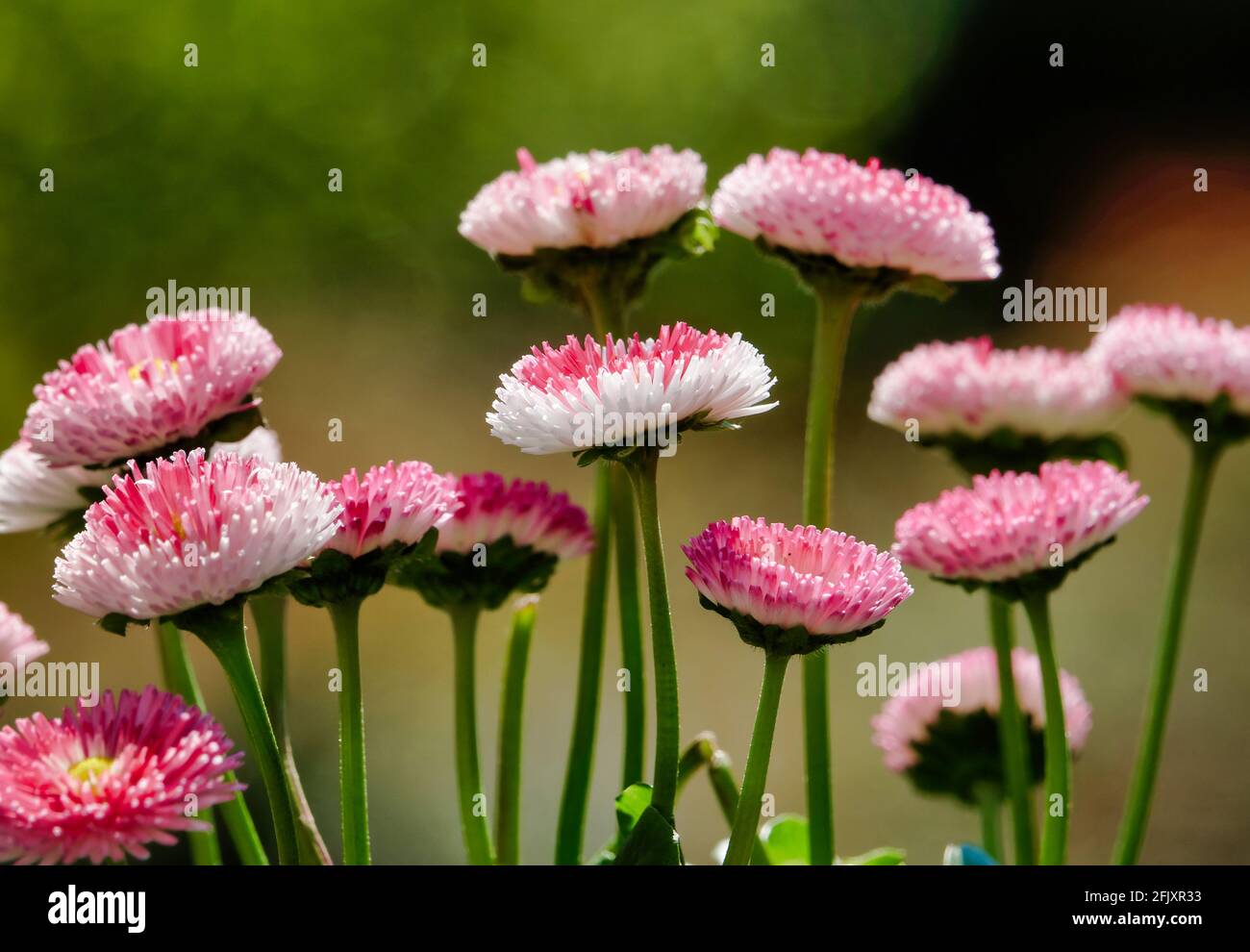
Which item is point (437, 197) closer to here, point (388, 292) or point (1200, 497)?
point (388, 292)

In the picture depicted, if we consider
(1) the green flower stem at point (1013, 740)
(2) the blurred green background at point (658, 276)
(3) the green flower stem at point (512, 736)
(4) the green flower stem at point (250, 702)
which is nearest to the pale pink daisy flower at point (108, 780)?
(4) the green flower stem at point (250, 702)

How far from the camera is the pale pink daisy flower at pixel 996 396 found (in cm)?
48

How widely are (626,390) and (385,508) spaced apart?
0.06m

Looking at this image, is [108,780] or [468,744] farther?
[468,744]

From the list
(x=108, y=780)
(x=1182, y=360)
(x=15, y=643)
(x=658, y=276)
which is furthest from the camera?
(x=658, y=276)

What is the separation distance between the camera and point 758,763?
31 cm

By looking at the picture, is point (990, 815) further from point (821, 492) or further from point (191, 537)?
point (191, 537)

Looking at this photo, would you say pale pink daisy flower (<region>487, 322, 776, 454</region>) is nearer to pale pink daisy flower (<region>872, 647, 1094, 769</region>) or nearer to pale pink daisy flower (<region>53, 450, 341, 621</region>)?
pale pink daisy flower (<region>53, 450, 341, 621</region>)

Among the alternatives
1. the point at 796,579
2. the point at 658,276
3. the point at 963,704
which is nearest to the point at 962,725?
the point at 963,704

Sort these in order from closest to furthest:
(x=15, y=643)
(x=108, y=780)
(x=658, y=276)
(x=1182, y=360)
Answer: (x=108, y=780) < (x=15, y=643) < (x=1182, y=360) < (x=658, y=276)

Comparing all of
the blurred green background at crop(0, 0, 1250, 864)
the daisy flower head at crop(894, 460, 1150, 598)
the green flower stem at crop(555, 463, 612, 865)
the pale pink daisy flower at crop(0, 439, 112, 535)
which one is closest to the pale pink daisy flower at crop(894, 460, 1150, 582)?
the daisy flower head at crop(894, 460, 1150, 598)

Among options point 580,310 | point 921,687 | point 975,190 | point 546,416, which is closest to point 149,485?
point 546,416

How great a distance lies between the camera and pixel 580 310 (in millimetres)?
443
